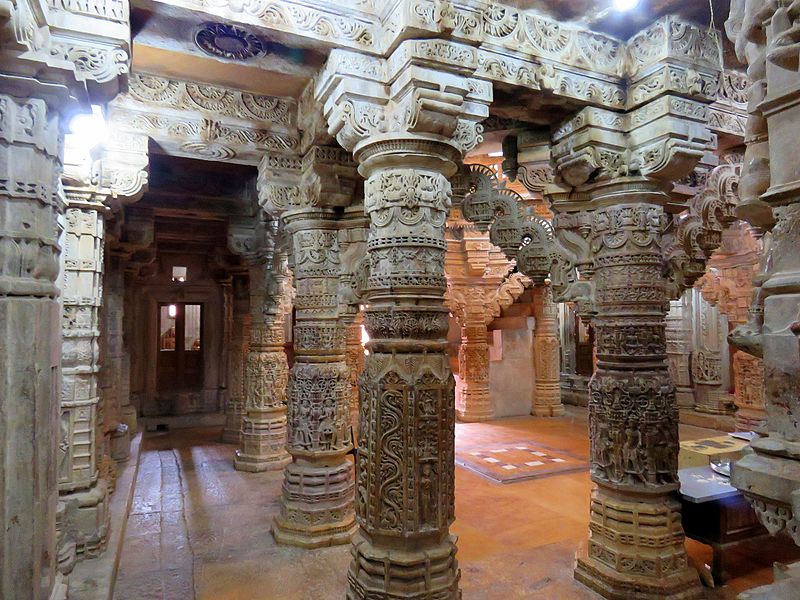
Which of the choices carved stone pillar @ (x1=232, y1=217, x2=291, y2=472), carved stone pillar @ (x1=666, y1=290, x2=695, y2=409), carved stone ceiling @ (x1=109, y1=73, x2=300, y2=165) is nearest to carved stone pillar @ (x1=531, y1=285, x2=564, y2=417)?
carved stone pillar @ (x1=666, y1=290, x2=695, y2=409)

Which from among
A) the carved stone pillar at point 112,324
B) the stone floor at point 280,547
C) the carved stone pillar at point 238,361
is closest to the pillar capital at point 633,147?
the stone floor at point 280,547

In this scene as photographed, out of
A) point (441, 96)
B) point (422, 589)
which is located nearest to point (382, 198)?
point (441, 96)

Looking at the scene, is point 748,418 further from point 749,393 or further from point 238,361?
point 238,361

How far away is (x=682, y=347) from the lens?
12.2 metres

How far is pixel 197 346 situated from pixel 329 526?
10097 millimetres

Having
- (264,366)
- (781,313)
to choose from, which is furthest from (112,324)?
(781,313)

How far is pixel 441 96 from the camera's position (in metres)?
3.08

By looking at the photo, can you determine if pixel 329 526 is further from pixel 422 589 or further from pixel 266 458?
pixel 266 458

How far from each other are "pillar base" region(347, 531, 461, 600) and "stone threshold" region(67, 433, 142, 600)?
6.01 ft

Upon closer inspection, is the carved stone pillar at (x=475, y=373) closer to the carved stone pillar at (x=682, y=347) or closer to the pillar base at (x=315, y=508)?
the carved stone pillar at (x=682, y=347)

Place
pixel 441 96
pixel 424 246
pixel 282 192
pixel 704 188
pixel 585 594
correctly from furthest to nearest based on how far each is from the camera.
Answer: pixel 282 192 → pixel 704 188 → pixel 585 594 → pixel 424 246 → pixel 441 96

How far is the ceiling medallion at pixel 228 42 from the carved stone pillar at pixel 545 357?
10.0m

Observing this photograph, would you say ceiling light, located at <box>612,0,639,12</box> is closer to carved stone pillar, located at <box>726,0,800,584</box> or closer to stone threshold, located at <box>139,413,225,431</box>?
carved stone pillar, located at <box>726,0,800,584</box>

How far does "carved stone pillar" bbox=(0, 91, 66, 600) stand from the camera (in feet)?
6.00
